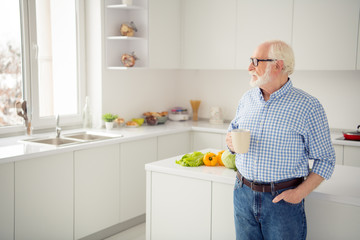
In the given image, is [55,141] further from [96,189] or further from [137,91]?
[137,91]

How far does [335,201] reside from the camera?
2029 millimetres

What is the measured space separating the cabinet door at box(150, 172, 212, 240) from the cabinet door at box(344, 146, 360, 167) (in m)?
1.84

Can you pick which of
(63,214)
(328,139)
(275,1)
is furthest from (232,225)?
(275,1)

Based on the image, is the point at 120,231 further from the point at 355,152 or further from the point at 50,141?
the point at 355,152

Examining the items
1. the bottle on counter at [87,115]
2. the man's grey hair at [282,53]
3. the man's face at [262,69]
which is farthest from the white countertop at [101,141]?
the man's grey hair at [282,53]

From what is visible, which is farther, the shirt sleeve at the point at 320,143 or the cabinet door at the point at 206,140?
the cabinet door at the point at 206,140

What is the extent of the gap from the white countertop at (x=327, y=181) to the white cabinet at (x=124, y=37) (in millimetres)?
1866

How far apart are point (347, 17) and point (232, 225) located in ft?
7.90

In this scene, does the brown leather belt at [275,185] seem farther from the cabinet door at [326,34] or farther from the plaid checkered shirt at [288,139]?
the cabinet door at [326,34]

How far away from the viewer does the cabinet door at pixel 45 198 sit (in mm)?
2963

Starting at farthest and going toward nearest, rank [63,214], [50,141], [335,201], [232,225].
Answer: [50,141] → [63,214] → [232,225] → [335,201]

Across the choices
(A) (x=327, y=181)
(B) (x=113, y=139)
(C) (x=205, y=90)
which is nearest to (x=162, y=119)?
(C) (x=205, y=90)

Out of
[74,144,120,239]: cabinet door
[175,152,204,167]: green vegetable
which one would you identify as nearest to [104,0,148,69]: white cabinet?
[74,144,120,239]: cabinet door

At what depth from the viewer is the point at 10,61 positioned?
11.9 ft
